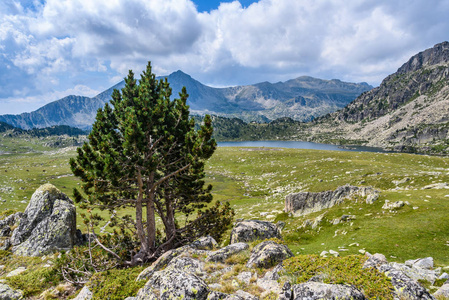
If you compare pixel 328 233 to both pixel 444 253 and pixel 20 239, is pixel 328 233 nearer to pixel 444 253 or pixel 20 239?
pixel 444 253

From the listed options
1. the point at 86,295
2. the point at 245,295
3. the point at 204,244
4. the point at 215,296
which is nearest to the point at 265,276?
the point at 245,295

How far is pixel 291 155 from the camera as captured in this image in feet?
436

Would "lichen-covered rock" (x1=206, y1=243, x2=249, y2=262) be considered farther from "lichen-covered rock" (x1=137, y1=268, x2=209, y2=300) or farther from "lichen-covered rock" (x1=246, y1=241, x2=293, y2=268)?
"lichen-covered rock" (x1=137, y1=268, x2=209, y2=300)

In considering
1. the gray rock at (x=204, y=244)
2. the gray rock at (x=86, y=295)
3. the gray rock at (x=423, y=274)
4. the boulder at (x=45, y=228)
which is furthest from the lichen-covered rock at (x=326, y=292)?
the boulder at (x=45, y=228)

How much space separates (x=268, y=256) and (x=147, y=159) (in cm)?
1243

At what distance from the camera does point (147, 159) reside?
59.4 feet

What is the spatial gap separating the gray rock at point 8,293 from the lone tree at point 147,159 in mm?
6761

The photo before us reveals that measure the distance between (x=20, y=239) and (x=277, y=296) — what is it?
3298 cm

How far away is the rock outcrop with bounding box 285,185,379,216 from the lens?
27.8 meters

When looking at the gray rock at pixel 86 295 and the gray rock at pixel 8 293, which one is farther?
the gray rock at pixel 8 293

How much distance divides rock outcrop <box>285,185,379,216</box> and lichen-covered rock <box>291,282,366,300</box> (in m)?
24.1

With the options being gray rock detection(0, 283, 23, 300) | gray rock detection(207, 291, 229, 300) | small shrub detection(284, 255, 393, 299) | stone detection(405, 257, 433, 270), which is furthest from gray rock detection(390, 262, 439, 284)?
gray rock detection(0, 283, 23, 300)

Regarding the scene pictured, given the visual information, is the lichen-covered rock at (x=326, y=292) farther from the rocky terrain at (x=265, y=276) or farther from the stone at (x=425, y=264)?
the stone at (x=425, y=264)

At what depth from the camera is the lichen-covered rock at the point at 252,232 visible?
54.7 ft
